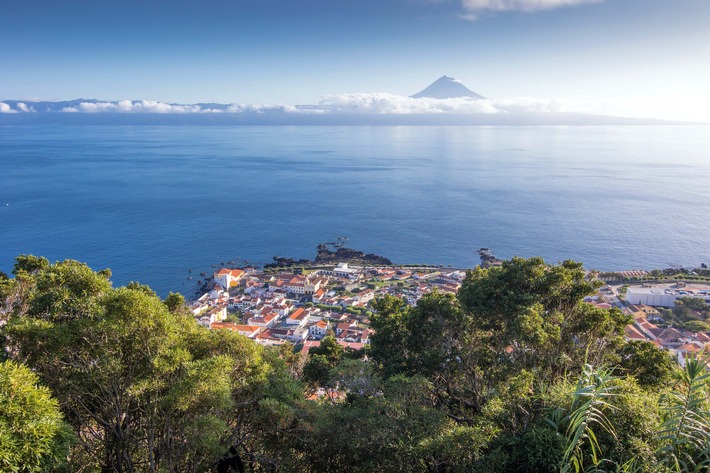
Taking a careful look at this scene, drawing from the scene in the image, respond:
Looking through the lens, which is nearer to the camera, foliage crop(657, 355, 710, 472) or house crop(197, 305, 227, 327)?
foliage crop(657, 355, 710, 472)

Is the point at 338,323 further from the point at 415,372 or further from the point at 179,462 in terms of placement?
the point at 179,462

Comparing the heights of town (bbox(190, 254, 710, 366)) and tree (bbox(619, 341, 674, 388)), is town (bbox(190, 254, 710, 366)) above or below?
below

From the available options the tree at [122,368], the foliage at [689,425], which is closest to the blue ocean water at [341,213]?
the tree at [122,368]

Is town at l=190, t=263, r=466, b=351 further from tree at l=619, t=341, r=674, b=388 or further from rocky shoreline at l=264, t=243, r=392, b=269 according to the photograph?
tree at l=619, t=341, r=674, b=388

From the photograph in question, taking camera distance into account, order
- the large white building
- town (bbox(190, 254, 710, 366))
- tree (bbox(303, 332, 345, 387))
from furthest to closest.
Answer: the large white building, town (bbox(190, 254, 710, 366)), tree (bbox(303, 332, 345, 387))

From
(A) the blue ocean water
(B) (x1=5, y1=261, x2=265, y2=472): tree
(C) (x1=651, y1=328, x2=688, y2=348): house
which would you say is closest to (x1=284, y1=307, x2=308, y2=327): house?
(A) the blue ocean water

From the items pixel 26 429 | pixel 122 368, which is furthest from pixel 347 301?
pixel 26 429
